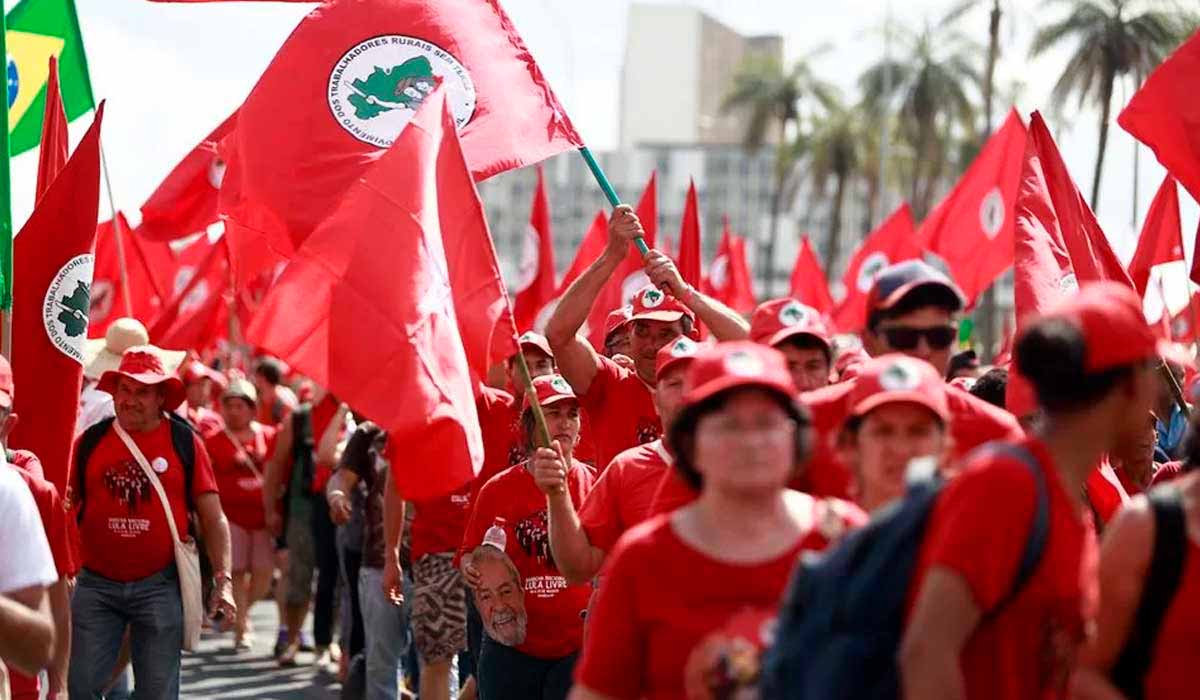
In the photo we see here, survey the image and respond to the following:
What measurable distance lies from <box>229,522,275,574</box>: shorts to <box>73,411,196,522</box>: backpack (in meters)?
5.60

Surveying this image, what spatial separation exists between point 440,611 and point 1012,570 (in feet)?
19.0

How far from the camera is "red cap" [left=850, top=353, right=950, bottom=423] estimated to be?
4.32 metres

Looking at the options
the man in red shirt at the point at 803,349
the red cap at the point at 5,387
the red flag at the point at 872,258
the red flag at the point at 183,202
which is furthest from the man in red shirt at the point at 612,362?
the red flag at the point at 872,258

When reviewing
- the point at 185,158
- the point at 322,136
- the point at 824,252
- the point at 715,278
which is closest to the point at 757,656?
the point at 322,136

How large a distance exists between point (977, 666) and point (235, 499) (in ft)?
37.2

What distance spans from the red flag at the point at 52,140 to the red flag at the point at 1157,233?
5.87 metres

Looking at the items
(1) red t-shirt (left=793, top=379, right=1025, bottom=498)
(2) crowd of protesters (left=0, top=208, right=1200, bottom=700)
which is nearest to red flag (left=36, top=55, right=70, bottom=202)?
(2) crowd of protesters (left=0, top=208, right=1200, bottom=700)

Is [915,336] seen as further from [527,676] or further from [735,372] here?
Result: [527,676]

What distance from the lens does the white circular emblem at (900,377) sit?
433 centimetres

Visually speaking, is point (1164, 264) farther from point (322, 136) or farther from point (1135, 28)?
point (1135, 28)

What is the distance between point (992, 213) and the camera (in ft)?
53.5

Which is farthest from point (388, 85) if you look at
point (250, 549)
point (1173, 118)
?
point (250, 549)

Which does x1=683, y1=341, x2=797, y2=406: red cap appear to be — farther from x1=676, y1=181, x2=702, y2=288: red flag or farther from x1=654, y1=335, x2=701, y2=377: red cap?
x1=676, y1=181, x2=702, y2=288: red flag

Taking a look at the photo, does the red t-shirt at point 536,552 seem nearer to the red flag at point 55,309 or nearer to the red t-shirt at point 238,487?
the red flag at point 55,309
